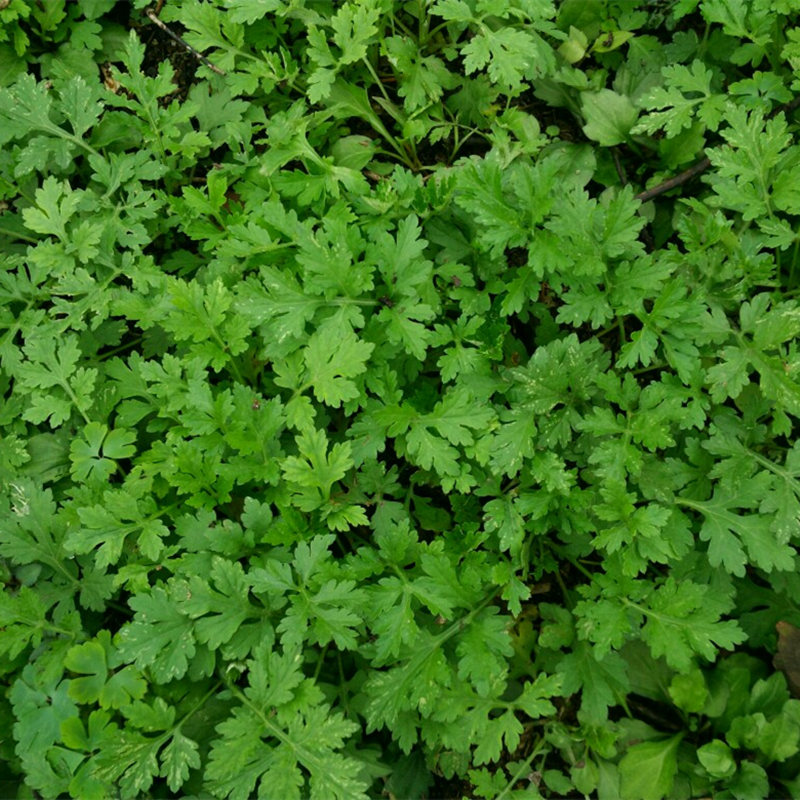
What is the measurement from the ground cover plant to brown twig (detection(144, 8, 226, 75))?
0.13 m

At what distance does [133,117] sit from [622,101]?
220 centimetres

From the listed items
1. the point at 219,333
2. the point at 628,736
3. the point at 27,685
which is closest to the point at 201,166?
the point at 219,333

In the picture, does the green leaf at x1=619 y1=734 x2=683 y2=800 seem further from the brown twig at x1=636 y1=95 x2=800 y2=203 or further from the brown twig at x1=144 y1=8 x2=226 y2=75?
the brown twig at x1=144 y1=8 x2=226 y2=75

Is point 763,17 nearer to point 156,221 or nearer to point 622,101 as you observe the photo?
point 622,101

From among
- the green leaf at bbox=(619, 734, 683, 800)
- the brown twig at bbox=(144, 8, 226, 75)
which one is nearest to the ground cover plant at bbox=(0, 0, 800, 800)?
the green leaf at bbox=(619, 734, 683, 800)

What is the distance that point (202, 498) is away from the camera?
290 centimetres

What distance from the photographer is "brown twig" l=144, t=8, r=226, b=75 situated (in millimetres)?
3508

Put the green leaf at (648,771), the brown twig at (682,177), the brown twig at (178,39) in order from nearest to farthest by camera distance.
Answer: the green leaf at (648,771) < the brown twig at (682,177) < the brown twig at (178,39)

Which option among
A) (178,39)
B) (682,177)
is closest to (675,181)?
(682,177)

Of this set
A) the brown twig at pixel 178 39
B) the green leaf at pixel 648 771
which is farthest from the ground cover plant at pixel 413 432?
the brown twig at pixel 178 39

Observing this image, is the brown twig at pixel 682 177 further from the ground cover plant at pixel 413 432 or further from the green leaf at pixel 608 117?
the green leaf at pixel 608 117

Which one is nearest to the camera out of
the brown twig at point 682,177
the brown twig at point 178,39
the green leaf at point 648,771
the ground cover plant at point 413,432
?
the ground cover plant at point 413,432

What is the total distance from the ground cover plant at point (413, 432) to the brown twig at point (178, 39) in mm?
129

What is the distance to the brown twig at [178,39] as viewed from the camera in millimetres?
3508
